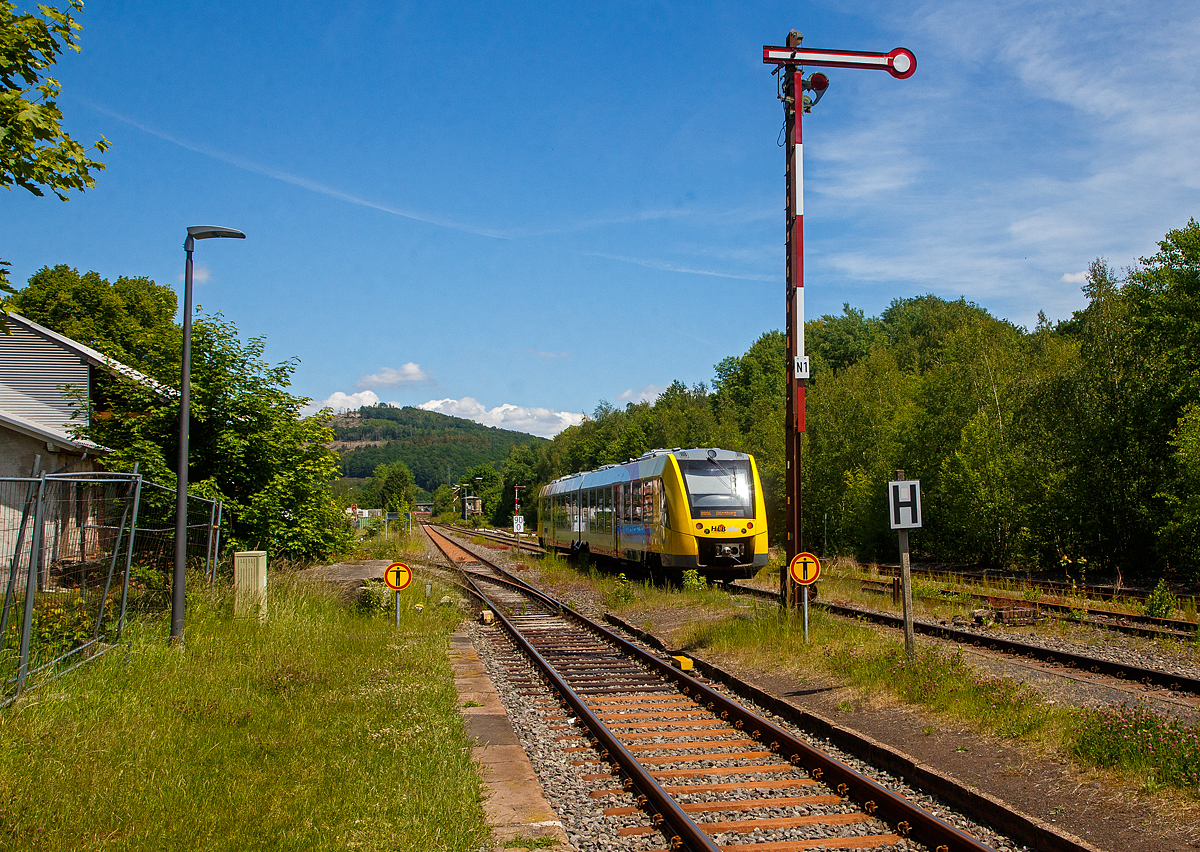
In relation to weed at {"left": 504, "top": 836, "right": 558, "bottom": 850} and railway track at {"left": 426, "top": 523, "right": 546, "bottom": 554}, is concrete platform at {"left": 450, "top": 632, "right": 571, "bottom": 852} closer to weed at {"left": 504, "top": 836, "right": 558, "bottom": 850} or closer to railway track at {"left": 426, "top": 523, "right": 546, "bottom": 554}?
weed at {"left": 504, "top": 836, "right": 558, "bottom": 850}

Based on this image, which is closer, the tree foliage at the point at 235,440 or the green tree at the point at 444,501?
the tree foliage at the point at 235,440

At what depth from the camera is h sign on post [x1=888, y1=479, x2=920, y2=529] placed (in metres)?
9.81

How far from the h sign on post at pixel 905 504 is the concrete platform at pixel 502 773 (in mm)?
4858

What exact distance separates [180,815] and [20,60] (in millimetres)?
7471

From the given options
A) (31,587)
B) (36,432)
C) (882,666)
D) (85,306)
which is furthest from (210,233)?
(85,306)

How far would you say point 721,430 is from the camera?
62.9m

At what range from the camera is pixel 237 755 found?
6918 mm

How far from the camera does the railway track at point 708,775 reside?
5.68m

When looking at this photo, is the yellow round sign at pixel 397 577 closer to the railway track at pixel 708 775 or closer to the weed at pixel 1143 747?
the railway track at pixel 708 775

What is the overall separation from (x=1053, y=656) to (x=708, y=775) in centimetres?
672

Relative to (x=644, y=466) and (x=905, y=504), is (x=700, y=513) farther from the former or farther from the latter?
(x=905, y=504)

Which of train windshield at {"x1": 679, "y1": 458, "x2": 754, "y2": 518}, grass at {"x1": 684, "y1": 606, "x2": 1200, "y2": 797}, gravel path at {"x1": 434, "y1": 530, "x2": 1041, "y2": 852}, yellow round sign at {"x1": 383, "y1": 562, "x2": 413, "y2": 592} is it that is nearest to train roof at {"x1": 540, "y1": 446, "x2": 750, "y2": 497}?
train windshield at {"x1": 679, "y1": 458, "x2": 754, "y2": 518}

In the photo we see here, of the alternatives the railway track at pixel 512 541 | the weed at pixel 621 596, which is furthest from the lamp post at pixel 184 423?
the railway track at pixel 512 541

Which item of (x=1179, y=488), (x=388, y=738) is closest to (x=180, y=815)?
(x=388, y=738)
